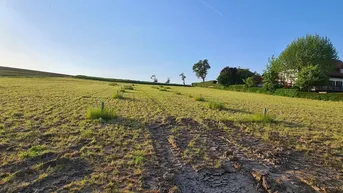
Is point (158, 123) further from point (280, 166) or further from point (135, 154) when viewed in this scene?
point (280, 166)

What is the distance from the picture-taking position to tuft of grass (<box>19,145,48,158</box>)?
498cm

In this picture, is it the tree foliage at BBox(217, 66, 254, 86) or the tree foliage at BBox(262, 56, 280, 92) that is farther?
the tree foliage at BBox(217, 66, 254, 86)

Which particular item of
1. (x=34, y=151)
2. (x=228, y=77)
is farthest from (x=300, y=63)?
(x=34, y=151)

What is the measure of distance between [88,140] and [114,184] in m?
2.88

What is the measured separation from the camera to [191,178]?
14.4 feet

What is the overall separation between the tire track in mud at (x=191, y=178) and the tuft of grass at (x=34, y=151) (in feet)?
8.70

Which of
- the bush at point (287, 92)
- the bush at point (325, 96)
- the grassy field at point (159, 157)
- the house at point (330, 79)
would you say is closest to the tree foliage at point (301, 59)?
the house at point (330, 79)

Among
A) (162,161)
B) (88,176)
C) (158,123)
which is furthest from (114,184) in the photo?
(158,123)

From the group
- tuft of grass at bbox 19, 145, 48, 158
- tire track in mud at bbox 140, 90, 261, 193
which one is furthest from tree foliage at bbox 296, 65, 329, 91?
tuft of grass at bbox 19, 145, 48, 158

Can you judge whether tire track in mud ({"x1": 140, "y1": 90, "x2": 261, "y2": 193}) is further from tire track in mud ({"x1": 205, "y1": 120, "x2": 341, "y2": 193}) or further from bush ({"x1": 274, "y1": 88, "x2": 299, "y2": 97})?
bush ({"x1": 274, "y1": 88, "x2": 299, "y2": 97})

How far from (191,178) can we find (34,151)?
11.9ft

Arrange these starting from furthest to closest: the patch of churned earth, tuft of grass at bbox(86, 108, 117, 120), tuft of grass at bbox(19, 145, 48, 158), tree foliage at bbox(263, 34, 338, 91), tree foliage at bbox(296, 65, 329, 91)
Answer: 1. tree foliage at bbox(263, 34, 338, 91)
2. tree foliage at bbox(296, 65, 329, 91)
3. tuft of grass at bbox(86, 108, 117, 120)
4. tuft of grass at bbox(19, 145, 48, 158)
5. the patch of churned earth

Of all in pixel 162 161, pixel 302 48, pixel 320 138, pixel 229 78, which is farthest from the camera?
pixel 229 78

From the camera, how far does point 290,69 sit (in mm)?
44688
